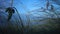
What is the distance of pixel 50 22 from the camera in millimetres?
1385

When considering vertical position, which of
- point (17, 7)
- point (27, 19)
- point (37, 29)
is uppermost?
point (17, 7)

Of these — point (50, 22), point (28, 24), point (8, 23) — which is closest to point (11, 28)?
point (8, 23)

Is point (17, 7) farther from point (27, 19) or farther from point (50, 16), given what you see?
point (50, 16)

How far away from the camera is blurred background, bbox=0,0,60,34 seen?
1312 mm

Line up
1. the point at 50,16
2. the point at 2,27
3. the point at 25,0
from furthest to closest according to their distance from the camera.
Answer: the point at 25,0
the point at 50,16
the point at 2,27

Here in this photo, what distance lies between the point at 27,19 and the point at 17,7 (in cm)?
19

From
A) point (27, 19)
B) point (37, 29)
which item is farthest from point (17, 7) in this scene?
point (37, 29)

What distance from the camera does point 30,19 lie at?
1351mm

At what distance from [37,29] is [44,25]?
8 centimetres

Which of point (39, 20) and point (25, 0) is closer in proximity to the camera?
point (39, 20)

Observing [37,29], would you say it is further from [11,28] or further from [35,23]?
[11,28]

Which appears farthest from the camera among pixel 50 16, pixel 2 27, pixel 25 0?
pixel 25 0

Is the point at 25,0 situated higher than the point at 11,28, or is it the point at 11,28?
the point at 25,0

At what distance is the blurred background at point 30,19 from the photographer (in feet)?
4.30
